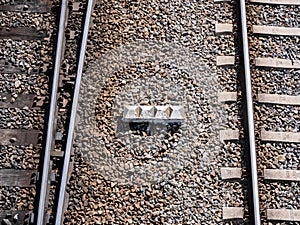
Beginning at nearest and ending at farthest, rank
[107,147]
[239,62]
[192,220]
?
[192,220], [107,147], [239,62]

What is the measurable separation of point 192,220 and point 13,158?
2.16 m

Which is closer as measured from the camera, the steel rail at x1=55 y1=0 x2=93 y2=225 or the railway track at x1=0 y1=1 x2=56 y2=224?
the steel rail at x1=55 y1=0 x2=93 y2=225

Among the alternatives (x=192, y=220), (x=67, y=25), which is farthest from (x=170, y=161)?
(x=67, y=25)

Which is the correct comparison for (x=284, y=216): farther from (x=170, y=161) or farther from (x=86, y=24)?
(x=86, y=24)

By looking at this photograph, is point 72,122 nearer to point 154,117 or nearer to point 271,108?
point 154,117

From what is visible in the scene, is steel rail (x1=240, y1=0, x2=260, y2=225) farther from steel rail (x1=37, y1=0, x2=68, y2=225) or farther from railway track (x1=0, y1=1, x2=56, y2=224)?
railway track (x1=0, y1=1, x2=56, y2=224)

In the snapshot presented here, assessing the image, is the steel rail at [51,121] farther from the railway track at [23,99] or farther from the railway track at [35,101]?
the railway track at [23,99]

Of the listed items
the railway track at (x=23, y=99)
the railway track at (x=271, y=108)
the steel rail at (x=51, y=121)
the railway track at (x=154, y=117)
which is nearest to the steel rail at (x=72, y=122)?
the railway track at (x=154, y=117)

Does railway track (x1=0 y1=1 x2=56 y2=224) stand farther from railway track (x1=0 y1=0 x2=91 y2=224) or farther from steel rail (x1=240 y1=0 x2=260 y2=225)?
steel rail (x1=240 y1=0 x2=260 y2=225)

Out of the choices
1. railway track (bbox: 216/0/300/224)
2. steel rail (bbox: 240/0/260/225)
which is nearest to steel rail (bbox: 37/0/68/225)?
railway track (bbox: 216/0/300/224)

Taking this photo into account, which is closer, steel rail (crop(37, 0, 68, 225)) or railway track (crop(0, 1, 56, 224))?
steel rail (crop(37, 0, 68, 225))

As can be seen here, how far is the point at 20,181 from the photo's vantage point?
18.6 ft

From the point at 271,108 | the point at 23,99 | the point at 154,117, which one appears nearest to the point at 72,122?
the point at 23,99

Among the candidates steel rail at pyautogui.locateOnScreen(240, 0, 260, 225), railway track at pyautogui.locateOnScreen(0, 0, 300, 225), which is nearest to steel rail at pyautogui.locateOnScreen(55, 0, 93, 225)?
railway track at pyautogui.locateOnScreen(0, 0, 300, 225)
